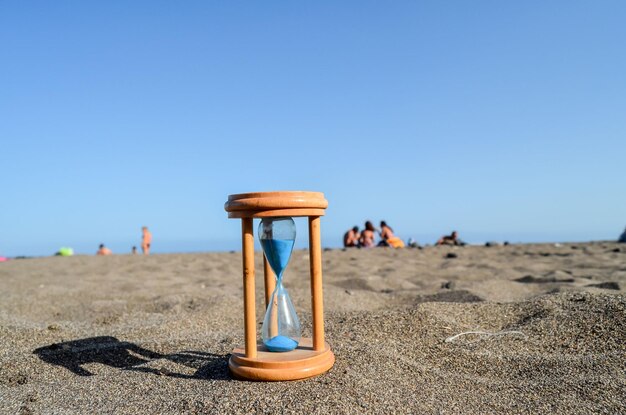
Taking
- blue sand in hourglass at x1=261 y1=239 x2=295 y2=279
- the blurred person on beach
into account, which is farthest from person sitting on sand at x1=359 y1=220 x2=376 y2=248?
blue sand in hourglass at x1=261 y1=239 x2=295 y2=279

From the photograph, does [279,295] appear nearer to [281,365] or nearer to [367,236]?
[281,365]

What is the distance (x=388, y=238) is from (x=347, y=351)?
1225 centimetres

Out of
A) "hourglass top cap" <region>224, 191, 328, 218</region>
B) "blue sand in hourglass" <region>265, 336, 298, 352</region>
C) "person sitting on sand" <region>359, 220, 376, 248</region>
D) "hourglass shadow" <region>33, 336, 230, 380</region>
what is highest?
"hourglass top cap" <region>224, 191, 328, 218</region>

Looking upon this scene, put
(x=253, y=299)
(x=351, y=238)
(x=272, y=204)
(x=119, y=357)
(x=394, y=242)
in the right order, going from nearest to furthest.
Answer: (x=272, y=204) < (x=253, y=299) < (x=119, y=357) < (x=394, y=242) < (x=351, y=238)

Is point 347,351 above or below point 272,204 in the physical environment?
below

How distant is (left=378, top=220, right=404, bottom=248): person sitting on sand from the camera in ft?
49.1

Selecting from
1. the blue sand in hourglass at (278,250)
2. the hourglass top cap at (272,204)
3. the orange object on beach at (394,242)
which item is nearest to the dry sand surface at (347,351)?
the blue sand in hourglass at (278,250)

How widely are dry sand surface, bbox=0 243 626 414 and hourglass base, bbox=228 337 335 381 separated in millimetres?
52

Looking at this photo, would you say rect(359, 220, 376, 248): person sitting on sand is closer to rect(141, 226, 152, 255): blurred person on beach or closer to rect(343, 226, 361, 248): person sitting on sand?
rect(343, 226, 361, 248): person sitting on sand

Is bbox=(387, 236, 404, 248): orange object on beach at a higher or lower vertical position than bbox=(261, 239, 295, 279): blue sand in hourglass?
lower

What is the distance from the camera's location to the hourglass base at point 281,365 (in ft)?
8.30

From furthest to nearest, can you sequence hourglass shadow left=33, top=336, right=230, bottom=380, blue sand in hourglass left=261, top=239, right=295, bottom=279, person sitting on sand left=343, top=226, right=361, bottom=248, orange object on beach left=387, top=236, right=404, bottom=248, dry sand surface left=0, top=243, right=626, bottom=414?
person sitting on sand left=343, top=226, right=361, bottom=248 → orange object on beach left=387, top=236, right=404, bottom=248 → hourglass shadow left=33, top=336, right=230, bottom=380 → blue sand in hourglass left=261, top=239, right=295, bottom=279 → dry sand surface left=0, top=243, right=626, bottom=414

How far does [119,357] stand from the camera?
3457 millimetres

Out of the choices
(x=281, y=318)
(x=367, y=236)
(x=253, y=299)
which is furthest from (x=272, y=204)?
(x=367, y=236)
